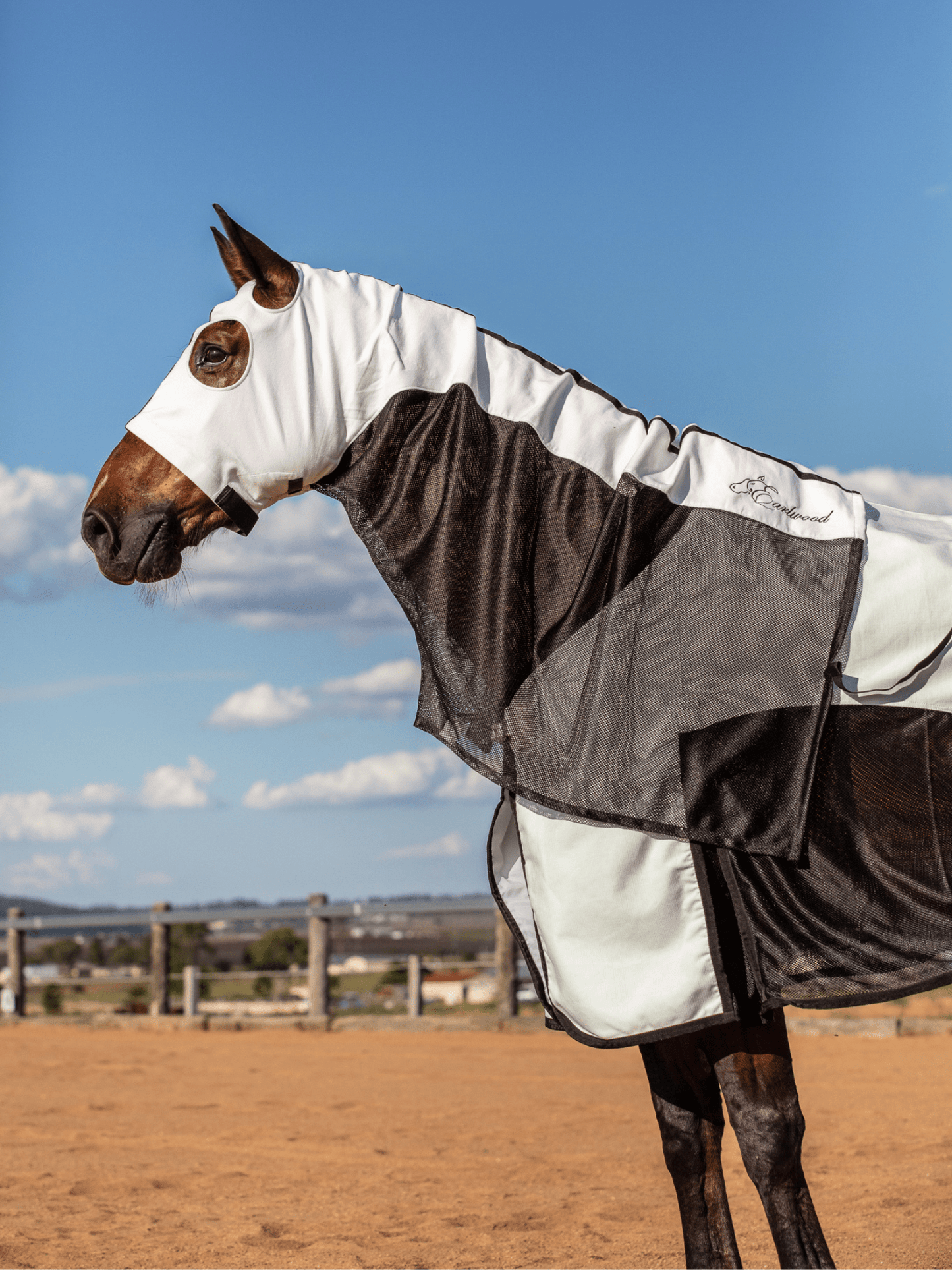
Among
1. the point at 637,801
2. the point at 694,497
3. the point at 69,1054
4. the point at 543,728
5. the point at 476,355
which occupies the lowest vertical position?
the point at 69,1054

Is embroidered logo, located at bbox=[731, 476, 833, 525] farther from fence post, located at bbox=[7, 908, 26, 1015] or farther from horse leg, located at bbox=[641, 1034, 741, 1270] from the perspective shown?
fence post, located at bbox=[7, 908, 26, 1015]

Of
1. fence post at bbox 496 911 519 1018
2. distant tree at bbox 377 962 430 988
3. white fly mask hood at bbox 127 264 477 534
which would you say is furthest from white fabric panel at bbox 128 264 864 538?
distant tree at bbox 377 962 430 988

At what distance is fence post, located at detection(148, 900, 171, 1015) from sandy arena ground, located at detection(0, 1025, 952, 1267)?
9.43ft

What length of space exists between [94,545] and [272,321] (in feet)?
1.94

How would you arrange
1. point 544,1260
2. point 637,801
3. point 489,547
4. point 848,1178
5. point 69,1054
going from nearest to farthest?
point 637,801
point 489,547
point 544,1260
point 848,1178
point 69,1054

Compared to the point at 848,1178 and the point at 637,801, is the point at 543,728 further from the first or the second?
the point at 848,1178

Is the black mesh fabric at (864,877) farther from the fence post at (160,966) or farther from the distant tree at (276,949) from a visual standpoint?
the distant tree at (276,949)

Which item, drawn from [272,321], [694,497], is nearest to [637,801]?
[694,497]

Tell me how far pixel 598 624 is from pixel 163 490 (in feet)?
3.06

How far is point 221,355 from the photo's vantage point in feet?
7.86

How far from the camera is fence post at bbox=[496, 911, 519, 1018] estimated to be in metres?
10.3

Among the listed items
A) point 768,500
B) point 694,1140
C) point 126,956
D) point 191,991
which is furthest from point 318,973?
point 126,956

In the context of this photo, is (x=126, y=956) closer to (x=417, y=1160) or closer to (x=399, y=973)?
(x=399, y=973)

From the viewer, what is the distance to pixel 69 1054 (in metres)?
9.57
